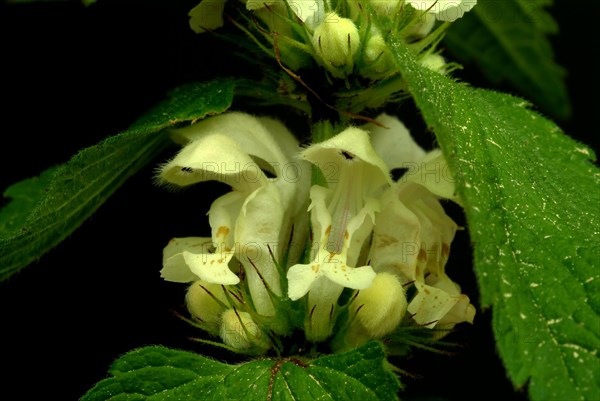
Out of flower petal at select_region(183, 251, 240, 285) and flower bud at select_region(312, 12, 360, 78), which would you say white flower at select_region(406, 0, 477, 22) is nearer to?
flower bud at select_region(312, 12, 360, 78)

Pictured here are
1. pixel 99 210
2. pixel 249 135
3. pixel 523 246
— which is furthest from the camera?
pixel 99 210

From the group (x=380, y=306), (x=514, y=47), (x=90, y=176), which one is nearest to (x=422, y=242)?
(x=380, y=306)

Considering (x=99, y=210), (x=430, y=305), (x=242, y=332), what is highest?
(x=99, y=210)

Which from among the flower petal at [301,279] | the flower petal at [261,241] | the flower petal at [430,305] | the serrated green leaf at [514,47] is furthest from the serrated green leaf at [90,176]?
the serrated green leaf at [514,47]

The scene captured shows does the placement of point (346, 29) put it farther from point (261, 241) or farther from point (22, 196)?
point (22, 196)

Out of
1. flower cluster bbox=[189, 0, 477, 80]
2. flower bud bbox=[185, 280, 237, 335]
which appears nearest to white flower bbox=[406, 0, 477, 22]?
flower cluster bbox=[189, 0, 477, 80]

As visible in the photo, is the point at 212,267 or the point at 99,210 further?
the point at 99,210

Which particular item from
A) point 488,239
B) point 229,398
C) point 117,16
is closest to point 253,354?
point 229,398
